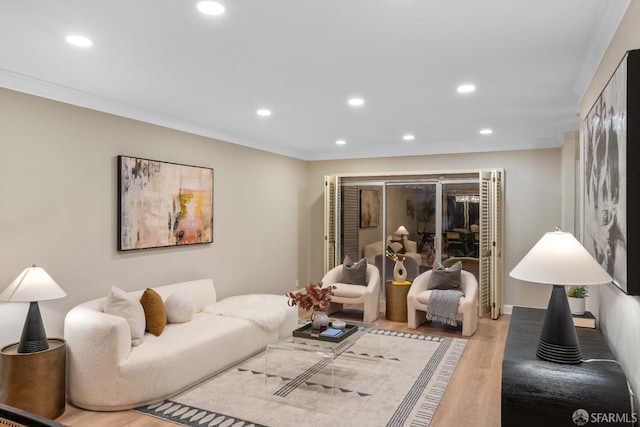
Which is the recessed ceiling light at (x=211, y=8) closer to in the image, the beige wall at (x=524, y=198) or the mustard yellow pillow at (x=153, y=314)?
the mustard yellow pillow at (x=153, y=314)

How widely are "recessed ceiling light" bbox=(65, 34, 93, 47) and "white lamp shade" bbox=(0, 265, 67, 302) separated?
1.61m

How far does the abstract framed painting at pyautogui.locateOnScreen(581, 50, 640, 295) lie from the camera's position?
1844 mm

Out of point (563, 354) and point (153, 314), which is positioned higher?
point (563, 354)

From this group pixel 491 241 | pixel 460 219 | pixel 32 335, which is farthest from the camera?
pixel 460 219

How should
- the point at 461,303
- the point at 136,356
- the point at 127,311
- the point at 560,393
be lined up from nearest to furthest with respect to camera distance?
1. the point at 560,393
2. the point at 136,356
3. the point at 127,311
4. the point at 461,303

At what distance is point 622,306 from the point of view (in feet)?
7.35

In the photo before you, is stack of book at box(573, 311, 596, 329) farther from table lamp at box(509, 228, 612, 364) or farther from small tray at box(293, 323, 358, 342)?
small tray at box(293, 323, 358, 342)

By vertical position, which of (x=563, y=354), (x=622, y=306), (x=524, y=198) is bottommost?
(x=563, y=354)

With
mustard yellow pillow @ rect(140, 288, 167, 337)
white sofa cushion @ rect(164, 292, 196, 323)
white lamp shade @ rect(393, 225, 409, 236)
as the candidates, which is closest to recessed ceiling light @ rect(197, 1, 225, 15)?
mustard yellow pillow @ rect(140, 288, 167, 337)

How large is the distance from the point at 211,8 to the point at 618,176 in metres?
2.15

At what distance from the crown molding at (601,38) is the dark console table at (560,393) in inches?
68.3

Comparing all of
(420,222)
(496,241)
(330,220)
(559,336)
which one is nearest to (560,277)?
(559,336)

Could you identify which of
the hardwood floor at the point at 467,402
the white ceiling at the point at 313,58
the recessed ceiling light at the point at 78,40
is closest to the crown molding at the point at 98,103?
the white ceiling at the point at 313,58

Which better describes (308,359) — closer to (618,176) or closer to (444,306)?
(444,306)
